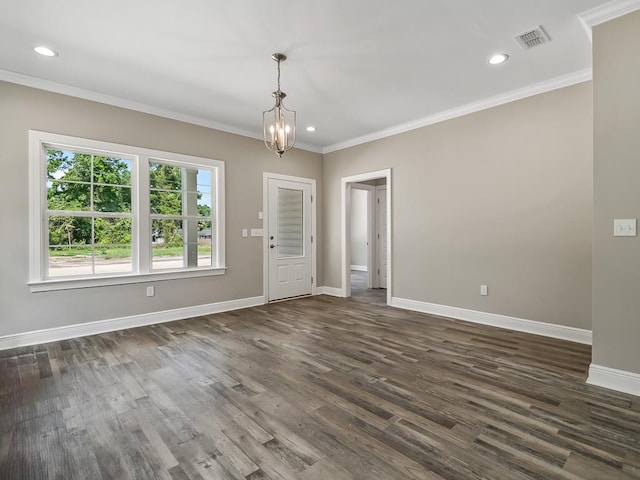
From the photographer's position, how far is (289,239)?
5.75 meters

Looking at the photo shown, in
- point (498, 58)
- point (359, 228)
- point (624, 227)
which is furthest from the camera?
point (359, 228)

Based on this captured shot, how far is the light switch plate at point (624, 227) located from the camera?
2271mm

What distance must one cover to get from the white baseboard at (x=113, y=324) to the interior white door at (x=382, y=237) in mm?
3177

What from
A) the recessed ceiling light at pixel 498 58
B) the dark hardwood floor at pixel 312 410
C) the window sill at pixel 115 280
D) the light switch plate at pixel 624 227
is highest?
the recessed ceiling light at pixel 498 58

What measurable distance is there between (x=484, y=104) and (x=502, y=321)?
2.75m

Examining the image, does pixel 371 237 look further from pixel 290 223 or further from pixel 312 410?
pixel 312 410

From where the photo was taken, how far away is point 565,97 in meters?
3.42

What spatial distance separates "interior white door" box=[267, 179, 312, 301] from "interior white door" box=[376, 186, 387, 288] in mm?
1872

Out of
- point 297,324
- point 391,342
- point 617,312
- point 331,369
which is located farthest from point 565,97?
point 297,324

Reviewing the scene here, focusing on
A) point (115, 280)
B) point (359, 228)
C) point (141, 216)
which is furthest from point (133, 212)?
point (359, 228)

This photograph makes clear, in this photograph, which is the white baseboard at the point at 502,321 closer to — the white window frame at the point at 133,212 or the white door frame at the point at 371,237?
the white door frame at the point at 371,237

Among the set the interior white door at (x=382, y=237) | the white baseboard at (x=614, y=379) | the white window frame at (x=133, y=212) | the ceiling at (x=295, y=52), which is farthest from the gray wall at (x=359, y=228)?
the white baseboard at (x=614, y=379)

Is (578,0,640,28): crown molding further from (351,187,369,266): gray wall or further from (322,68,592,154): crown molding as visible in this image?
(351,187,369,266): gray wall

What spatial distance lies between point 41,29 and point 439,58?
11.3 feet
